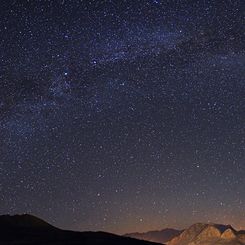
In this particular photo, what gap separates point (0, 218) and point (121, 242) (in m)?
78.2

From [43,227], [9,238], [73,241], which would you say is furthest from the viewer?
[43,227]

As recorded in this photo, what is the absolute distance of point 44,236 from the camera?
160 meters

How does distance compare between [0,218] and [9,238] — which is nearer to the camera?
[9,238]

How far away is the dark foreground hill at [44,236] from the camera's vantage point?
138625mm

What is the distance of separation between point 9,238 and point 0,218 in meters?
41.0

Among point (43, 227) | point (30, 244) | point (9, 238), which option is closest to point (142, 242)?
point (30, 244)

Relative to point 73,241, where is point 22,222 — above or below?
above

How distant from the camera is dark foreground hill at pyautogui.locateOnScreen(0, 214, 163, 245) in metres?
139

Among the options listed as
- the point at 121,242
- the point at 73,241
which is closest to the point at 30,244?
the point at 73,241

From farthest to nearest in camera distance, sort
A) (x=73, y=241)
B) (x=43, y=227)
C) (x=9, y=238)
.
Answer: (x=43, y=227) < (x=9, y=238) < (x=73, y=241)

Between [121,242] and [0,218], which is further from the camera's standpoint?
[0,218]

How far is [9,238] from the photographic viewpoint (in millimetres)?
160000

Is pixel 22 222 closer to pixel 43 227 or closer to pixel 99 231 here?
pixel 43 227

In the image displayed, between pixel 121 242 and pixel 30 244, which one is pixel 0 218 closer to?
pixel 30 244
